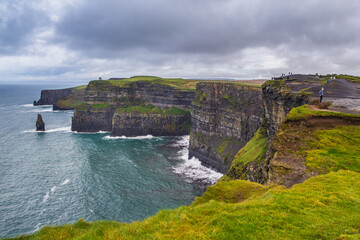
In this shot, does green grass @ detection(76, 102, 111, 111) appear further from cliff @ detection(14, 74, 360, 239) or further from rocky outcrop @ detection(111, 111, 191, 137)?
cliff @ detection(14, 74, 360, 239)

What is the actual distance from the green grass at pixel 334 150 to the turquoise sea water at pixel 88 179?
32.1 m

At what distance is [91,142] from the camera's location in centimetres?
9444

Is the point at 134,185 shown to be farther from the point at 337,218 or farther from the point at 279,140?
the point at 337,218

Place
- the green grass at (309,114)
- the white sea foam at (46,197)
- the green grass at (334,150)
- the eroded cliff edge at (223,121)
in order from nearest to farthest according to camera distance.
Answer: the green grass at (334,150) → the green grass at (309,114) → the white sea foam at (46,197) → the eroded cliff edge at (223,121)

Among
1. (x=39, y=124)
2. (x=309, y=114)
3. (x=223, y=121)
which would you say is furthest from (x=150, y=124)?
(x=309, y=114)

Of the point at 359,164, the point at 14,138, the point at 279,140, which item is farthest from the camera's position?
the point at 14,138

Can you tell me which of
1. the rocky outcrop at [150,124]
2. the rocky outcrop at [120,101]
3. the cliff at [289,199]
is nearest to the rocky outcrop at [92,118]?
the rocky outcrop at [120,101]

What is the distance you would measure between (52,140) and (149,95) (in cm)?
5454

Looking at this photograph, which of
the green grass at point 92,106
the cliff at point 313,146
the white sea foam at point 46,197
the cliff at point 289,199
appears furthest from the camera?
the green grass at point 92,106

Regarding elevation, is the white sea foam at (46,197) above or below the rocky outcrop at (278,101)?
below

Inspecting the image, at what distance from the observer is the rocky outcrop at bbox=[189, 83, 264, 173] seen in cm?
6512

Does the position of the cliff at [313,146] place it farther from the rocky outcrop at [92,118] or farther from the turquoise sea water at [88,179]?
the rocky outcrop at [92,118]

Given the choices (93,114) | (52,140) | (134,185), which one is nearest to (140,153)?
(134,185)

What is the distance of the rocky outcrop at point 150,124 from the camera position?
362ft
